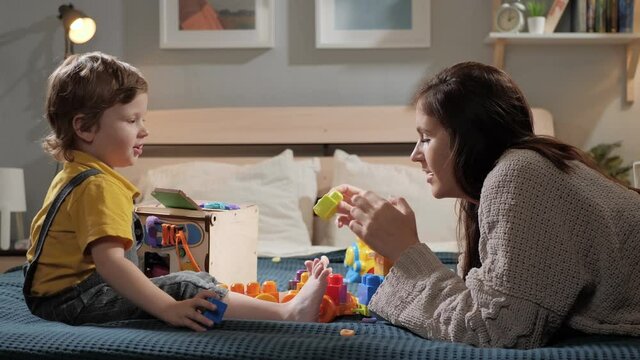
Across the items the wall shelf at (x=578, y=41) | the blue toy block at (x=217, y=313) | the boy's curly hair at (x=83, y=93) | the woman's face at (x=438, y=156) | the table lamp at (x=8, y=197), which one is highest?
the wall shelf at (x=578, y=41)

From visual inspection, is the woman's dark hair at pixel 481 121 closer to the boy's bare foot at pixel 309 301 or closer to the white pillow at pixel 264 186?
the boy's bare foot at pixel 309 301

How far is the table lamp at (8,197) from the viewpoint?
3.22 meters

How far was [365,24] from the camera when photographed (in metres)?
3.46

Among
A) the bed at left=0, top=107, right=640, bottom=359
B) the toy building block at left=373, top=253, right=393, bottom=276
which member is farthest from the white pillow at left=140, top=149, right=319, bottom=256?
the toy building block at left=373, top=253, right=393, bottom=276

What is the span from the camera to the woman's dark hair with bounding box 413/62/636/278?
1.29m

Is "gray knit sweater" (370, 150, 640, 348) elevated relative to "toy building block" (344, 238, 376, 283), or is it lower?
elevated

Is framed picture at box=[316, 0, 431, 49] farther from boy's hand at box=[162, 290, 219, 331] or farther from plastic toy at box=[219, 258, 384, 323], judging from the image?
boy's hand at box=[162, 290, 219, 331]

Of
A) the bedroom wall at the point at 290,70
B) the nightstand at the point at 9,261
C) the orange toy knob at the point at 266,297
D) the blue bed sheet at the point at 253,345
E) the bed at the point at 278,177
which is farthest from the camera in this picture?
the bedroom wall at the point at 290,70

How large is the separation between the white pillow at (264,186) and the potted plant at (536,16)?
1.06 meters

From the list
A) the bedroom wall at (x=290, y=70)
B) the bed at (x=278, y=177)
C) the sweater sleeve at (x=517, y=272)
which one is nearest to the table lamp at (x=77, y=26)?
the bedroom wall at (x=290, y=70)

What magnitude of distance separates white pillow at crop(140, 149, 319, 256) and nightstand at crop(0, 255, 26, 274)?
595 mm

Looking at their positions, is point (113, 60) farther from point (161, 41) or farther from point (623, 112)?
point (623, 112)

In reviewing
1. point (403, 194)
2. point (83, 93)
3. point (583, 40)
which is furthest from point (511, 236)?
point (583, 40)

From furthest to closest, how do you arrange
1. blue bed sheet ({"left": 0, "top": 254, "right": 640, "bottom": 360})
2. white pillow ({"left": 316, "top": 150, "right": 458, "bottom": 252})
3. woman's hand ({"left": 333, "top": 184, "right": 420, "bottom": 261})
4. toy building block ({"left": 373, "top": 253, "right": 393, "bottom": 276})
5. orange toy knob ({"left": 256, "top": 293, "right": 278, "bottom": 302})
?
white pillow ({"left": 316, "top": 150, "right": 458, "bottom": 252})
toy building block ({"left": 373, "top": 253, "right": 393, "bottom": 276})
orange toy knob ({"left": 256, "top": 293, "right": 278, "bottom": 302})
woman's hand ({"left": 333, "top": 184, "right": 420, "bottom": 261})
blue bed sheet ({"left": 0, "top": 254, "right": 640, "bottom": 360})
